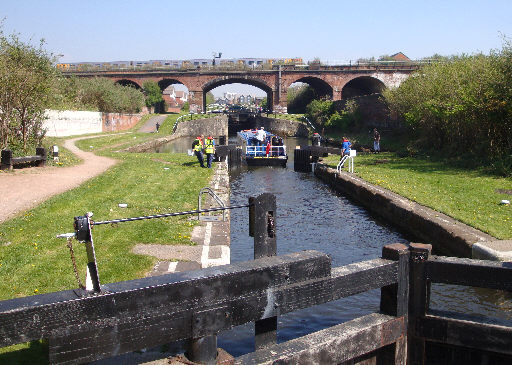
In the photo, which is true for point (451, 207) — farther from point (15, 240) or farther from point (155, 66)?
point (155, 66)

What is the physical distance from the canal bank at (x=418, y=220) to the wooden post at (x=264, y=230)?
6.03 m

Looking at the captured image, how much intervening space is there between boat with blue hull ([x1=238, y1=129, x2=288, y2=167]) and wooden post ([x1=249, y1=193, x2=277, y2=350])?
24437mm

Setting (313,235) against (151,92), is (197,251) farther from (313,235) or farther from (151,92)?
(151,92)

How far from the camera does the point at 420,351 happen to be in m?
5.68

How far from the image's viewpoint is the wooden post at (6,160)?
1733 cm

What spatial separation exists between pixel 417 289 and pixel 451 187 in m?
11.5

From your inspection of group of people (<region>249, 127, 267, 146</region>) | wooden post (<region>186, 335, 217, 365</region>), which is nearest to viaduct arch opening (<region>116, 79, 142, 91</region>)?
group of people (<region>249, 127, 267, 146</region>)

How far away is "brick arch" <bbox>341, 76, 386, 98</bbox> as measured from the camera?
7012 centimetres

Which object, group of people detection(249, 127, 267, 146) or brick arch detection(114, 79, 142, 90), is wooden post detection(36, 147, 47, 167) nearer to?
group of people detection(249, 127, 267, 146)

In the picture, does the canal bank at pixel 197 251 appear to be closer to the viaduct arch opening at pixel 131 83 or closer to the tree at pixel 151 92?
the tree at pixel 151 92

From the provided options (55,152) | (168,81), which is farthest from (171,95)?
(55,152)

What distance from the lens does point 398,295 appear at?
217 inches

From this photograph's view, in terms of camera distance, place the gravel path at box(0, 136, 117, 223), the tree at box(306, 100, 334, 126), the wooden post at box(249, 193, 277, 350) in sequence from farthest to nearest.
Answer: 1. the tree at box(306, 100, 334, 126)
2. the gravel path at box(0, 136, 117, 223)
3. the wooden post at box(249, 193, 277, 350)

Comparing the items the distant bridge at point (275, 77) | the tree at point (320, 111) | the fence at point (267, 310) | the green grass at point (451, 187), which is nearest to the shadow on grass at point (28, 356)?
the fence at point (267, 310)
